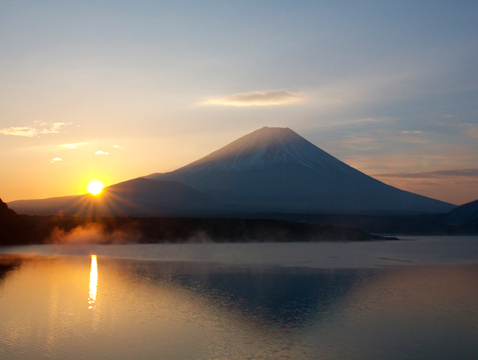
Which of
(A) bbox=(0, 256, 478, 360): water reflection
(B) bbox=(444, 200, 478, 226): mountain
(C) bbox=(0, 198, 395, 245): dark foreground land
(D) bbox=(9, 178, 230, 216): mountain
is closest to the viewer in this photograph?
(A) bbox=(0, 256, 478, 360): water reflection

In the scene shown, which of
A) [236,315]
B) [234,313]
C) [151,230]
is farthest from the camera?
[151,230]

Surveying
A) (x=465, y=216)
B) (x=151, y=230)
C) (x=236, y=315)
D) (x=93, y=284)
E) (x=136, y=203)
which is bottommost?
(x=236, y=315)

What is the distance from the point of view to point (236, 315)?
20844 millimetres

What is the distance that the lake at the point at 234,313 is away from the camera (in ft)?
52.3

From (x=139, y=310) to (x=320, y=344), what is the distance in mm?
8492

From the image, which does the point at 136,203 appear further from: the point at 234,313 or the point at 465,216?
the point at 234,313

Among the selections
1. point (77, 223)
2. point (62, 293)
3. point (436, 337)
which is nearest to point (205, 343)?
point (436, 337)

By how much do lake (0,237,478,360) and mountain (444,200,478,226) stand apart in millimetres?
104364

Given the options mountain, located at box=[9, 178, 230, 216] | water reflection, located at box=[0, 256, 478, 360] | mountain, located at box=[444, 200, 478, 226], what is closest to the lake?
water reflection, located at box=[0, 256, 478, 360]

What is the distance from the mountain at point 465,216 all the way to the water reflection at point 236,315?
350ft

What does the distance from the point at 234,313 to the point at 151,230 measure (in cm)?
5693

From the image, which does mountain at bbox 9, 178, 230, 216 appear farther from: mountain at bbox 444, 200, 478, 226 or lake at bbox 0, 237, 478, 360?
lake at bbox 0, 237, 478, 360

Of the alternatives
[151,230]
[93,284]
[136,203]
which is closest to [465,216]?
[151,230]

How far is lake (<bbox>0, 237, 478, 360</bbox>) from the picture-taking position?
15.9 metres
